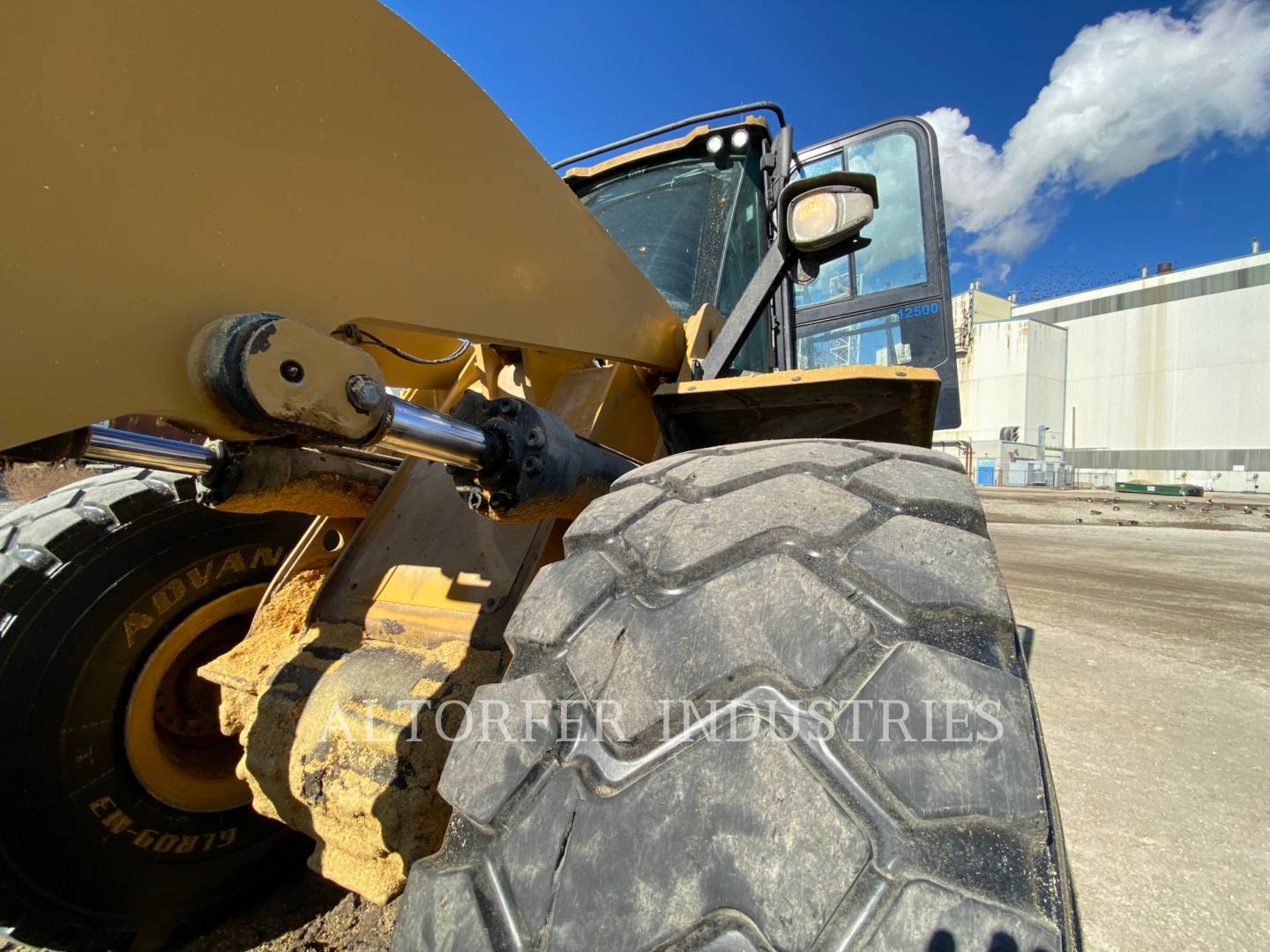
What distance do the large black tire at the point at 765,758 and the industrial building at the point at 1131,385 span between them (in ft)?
115

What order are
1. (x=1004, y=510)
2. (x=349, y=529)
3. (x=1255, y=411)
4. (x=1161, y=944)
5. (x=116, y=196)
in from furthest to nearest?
(x=1255, y=411)
(x=1004, y=510)
(x=349, y=529)
(x=1161, y=944)
(x=116, y=196)

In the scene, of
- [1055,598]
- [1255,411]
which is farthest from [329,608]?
[1255,411]

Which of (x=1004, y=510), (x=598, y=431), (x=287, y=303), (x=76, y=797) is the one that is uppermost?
(x=287, y=303)

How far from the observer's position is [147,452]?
1288mm

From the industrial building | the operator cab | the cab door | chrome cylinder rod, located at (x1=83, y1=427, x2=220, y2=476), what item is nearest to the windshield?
the operator cab

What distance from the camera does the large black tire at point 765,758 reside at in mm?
710

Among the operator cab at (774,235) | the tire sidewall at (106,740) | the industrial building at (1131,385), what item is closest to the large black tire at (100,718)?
the tire sidewall at (106,740)

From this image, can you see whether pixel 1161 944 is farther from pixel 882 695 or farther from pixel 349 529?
pixel 349 529

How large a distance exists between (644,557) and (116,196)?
2.75 feet

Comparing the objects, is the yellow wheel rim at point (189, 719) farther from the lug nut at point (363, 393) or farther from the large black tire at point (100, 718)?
the lug nut at point (363, 393)

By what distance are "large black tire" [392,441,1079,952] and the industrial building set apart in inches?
1383

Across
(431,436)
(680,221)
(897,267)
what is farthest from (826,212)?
(680,221)

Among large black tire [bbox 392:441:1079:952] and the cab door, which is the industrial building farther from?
large black tire [bbox 392:441:1079:952]

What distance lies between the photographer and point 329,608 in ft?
5.88
